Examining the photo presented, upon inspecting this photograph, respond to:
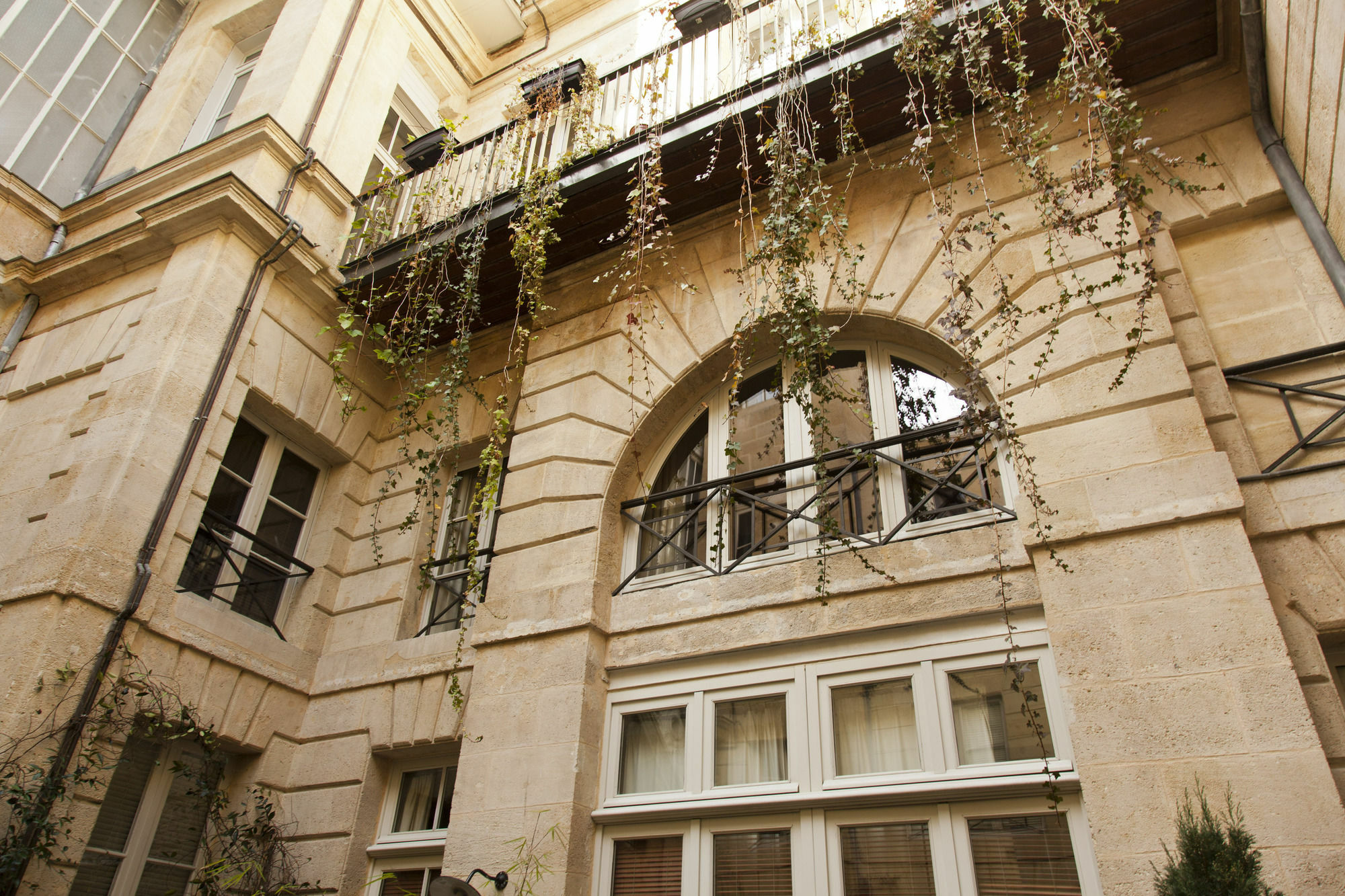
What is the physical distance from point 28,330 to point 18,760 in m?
4.66

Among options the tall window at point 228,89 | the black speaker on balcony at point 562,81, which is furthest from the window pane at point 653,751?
the tall window at point 228,89

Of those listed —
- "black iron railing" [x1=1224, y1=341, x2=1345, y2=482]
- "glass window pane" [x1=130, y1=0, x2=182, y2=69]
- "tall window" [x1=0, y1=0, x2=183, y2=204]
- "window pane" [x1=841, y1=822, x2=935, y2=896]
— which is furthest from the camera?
"glass window pane" [x1=130, y1=0, x2=182, y2=69]

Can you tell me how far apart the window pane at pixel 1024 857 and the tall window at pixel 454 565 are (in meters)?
4.04

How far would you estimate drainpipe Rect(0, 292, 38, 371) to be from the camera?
768 centimetres

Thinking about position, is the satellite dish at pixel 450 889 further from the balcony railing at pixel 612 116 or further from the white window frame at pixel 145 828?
the balcony railing at pixel 612 116

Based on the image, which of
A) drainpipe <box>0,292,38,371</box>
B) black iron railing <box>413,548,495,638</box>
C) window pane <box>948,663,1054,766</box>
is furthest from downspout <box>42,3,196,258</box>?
window pane <box>948,663,1054,766</box>

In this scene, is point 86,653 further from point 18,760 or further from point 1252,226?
point 1252,226

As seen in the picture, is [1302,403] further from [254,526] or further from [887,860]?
[254,526]

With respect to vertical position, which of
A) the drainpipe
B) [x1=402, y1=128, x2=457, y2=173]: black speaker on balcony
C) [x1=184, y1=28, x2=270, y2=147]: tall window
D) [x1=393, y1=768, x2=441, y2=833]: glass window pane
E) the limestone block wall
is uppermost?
[x1=184, y1=28, x2=270, y2=147]: tall window

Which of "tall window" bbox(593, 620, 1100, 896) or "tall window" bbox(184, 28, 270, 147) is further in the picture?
"tall window" bbox(184, 28, 270, 147)

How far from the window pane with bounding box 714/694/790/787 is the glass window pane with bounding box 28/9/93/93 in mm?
9084

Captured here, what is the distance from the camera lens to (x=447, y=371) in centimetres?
678

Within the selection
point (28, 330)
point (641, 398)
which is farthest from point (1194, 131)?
point (28, 330)

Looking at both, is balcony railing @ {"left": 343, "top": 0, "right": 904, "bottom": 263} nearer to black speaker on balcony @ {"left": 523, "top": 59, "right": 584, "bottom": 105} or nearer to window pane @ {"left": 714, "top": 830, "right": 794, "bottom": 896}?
black speaker on balcony @ {"left": 523, "top": 59, "right": 584, "bottom": 105}
